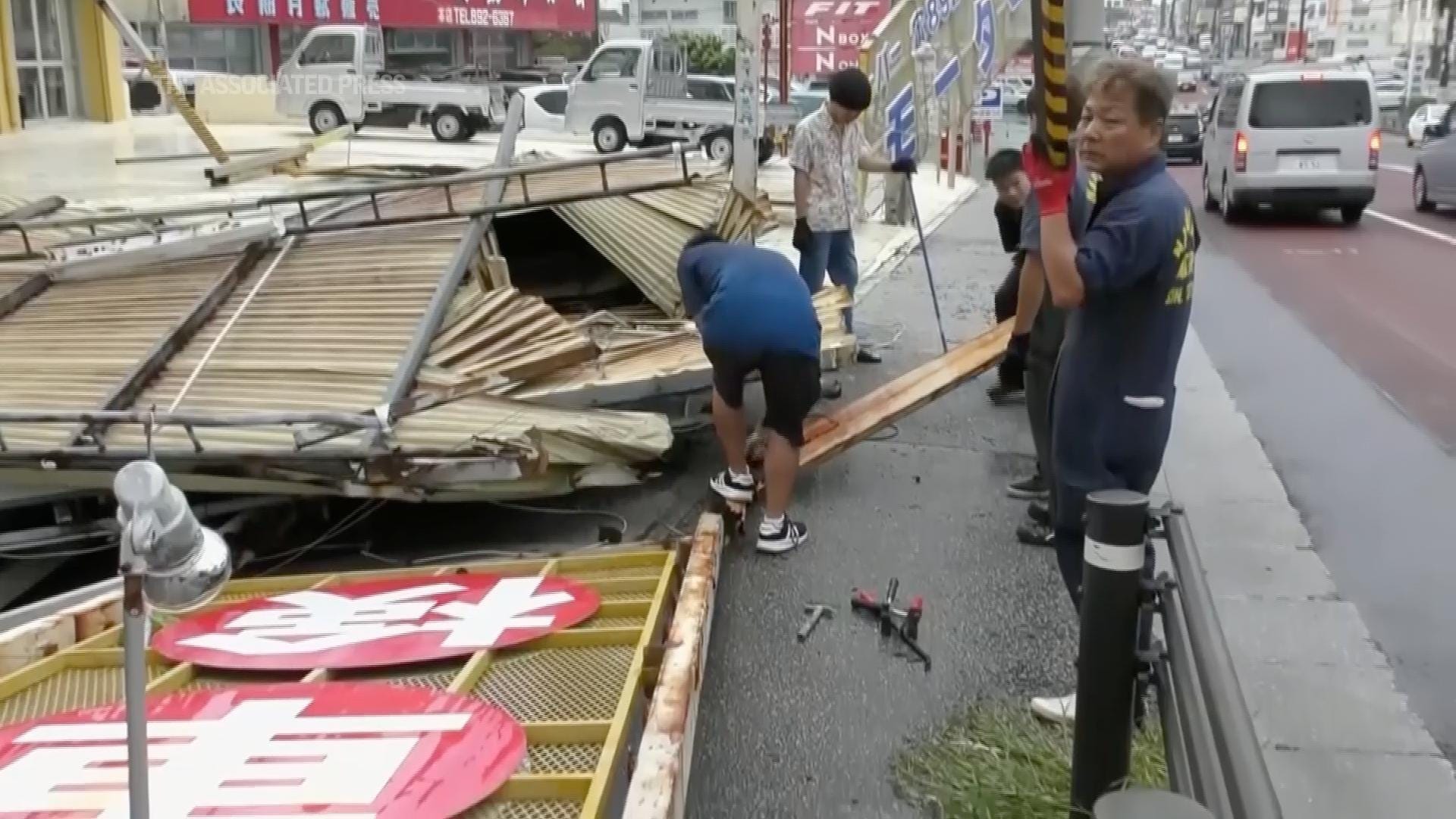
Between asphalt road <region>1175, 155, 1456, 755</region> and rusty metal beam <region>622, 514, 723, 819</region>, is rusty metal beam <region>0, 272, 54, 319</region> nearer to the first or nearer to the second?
rusty metal beam <region>622, 514, 723, 819</region>

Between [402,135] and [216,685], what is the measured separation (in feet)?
76.1

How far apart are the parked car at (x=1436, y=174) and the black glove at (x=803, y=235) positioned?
12.9 metres

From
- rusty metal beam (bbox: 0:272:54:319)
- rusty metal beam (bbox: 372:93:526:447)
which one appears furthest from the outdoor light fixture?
rusty metal beam (bbox: 0:272:54:319)

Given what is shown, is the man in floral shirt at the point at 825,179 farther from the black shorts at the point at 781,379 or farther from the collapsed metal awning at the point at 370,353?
the black shorts at the point at 781,379

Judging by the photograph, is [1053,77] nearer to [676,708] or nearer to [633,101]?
[676,708]

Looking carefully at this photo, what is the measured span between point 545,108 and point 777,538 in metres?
21.7

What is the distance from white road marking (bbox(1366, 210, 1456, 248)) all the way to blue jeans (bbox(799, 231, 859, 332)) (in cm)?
983

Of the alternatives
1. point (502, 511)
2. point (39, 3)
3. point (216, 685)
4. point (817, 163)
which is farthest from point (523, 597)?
point (39, 3)

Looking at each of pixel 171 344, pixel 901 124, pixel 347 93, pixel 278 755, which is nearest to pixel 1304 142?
pixel 901 124

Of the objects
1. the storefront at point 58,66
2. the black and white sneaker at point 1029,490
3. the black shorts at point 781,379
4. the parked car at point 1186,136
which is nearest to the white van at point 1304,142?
the parked car at point 1186,136

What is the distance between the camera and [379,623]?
379 cm

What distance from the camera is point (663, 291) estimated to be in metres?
6.73

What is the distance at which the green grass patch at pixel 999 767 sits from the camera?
10.8ft

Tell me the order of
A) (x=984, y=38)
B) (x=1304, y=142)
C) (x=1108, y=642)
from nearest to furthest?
(x=1108, y=642)
(x=1304, y=142)
(x=984, y=38)
